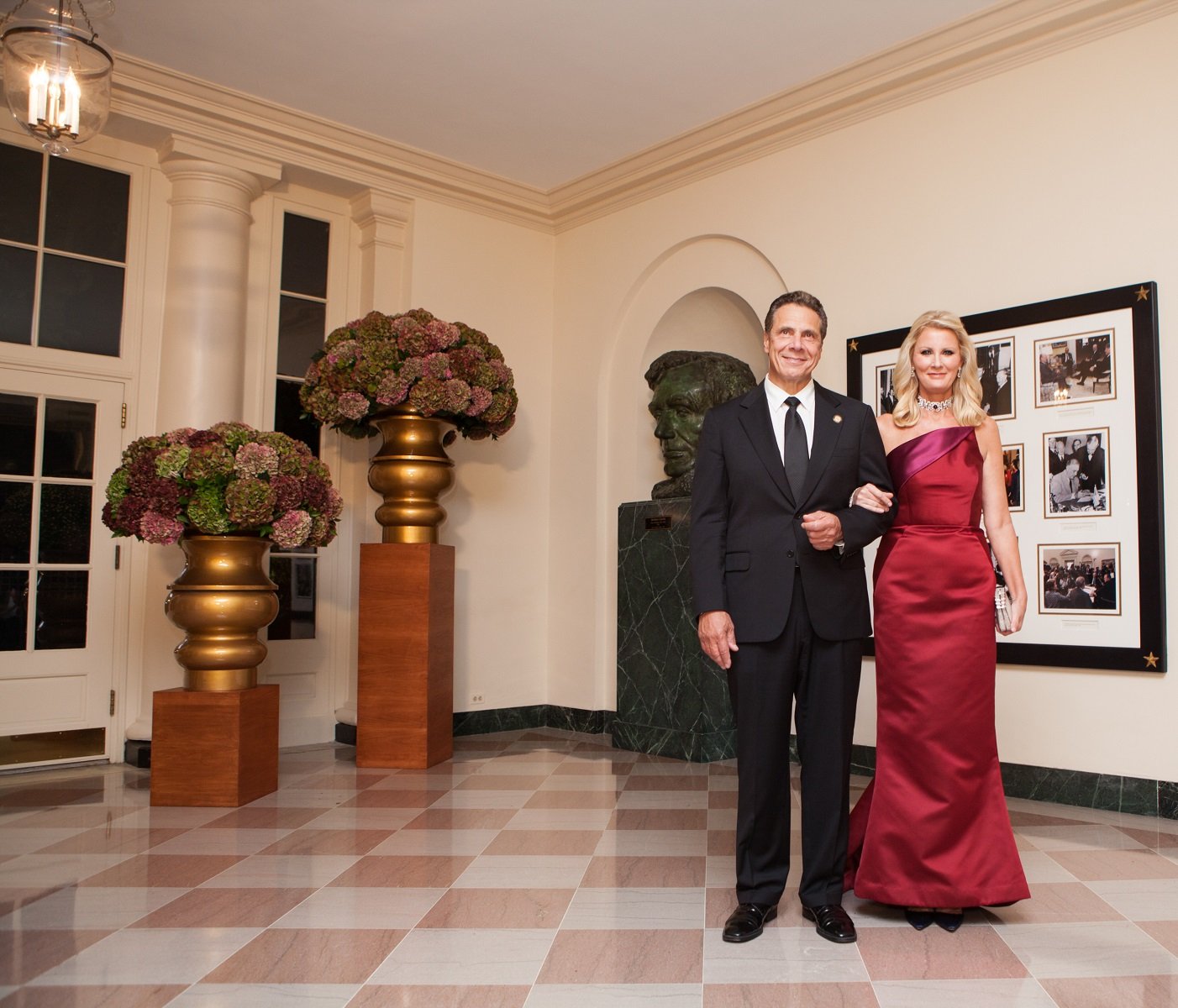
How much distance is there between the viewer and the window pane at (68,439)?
5.01 meters

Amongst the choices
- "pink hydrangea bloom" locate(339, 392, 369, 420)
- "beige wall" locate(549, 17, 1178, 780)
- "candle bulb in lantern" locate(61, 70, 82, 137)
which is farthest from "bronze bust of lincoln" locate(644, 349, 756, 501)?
"candle bulb in lantern" locate(61, 70, 82, 137)

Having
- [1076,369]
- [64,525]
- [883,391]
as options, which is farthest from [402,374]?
[1076,369]

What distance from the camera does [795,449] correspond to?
2.73 meters

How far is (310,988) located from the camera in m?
2.28

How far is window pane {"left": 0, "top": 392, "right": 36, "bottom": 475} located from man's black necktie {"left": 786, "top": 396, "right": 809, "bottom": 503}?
4015mm

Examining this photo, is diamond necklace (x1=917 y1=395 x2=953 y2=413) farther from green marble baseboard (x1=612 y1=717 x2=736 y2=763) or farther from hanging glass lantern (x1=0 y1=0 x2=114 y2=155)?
hanging glass lantern (x1=0 y1=0 x2=114 y2=155)

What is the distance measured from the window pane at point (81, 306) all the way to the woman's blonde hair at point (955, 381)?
4190 millimetres

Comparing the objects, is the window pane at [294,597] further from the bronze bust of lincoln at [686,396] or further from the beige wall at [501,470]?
the bronze bust of lincoln at [686,396]

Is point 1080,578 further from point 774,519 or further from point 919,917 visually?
point 774,519

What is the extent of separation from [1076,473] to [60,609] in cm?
485

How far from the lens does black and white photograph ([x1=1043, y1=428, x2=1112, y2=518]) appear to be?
4074mm

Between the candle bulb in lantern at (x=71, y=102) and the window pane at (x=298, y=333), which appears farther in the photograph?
the window pane at (x=298, y=333)

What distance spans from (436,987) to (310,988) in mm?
288

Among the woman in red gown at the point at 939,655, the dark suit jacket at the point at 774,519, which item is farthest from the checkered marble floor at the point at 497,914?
the dark suit jacket at the point at 774,519
